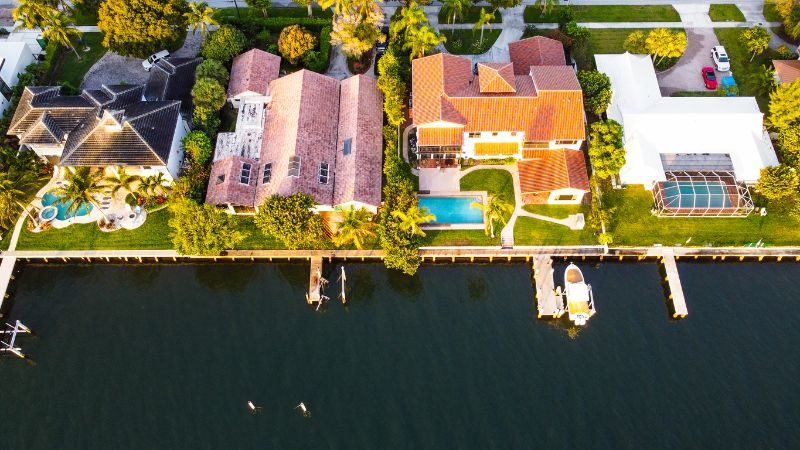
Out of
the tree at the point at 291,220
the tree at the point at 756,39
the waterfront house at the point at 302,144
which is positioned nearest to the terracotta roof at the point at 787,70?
the tree at the point at 756,39

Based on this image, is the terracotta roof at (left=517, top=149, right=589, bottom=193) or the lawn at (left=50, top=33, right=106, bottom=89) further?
the lawn at (left=50, top=33, right=106, bottom=89)

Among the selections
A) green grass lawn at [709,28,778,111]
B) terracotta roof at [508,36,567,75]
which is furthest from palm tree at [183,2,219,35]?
green grass lawn at [709,28,778,111]

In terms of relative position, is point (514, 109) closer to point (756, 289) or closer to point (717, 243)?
point (717, 243)

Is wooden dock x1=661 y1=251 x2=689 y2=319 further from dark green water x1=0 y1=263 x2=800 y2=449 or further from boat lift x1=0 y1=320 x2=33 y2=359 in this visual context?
boat lift x1=0 y1=320 x2=33 y2=359

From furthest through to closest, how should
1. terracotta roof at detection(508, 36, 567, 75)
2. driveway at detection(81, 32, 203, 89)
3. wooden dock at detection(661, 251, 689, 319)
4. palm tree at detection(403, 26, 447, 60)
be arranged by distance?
driveway at detection(81, 32, 203, 89) → terracotta roof at detection(508, 36, 567, 75) → palm tree at detection(403, 26, 447, 60) → wooden dock at detection(661, 251, 689, 319)

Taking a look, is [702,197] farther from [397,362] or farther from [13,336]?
[13,336]

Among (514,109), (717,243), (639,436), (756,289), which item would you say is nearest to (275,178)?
(514,109)

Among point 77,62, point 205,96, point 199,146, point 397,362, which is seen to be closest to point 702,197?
point 397,362

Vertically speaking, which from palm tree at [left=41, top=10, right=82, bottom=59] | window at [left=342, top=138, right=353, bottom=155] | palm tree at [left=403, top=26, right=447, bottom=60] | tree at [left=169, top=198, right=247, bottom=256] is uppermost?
palm tree at [left=41, top=10, right=82, bottom=59]
